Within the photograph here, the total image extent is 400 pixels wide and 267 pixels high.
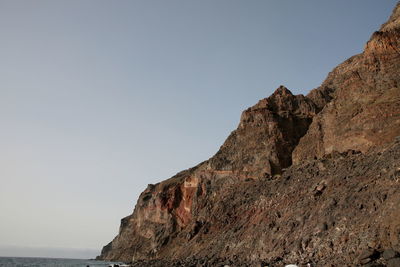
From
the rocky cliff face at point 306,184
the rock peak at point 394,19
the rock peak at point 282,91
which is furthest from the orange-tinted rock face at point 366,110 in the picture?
the rock peak at point 282,91

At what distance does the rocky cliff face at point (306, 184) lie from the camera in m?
31.0

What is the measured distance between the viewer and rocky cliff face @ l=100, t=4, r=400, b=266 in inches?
1220

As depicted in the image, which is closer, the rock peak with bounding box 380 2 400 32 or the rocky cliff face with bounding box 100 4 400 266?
the rocky cliff face with bounding box 100 4 400 266

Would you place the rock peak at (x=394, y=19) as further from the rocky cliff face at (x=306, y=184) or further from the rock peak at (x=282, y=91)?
the rock peak at (x=282, y=91)

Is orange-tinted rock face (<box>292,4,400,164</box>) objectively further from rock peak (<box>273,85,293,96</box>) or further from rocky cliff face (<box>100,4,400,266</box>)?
rock peak (<box>273,85,293,96</box>)

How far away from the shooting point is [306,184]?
45156 millimetres

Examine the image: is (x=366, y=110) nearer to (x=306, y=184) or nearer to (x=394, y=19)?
(x=306, y=184)

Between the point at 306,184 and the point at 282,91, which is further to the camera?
the point at 282,91

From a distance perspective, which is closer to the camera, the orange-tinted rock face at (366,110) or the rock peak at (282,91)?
the orange-tinted rock face at (366,110)

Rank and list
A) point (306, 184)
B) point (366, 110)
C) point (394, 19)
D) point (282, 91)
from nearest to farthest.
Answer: point (306, 184) → point (366, 110) → point (394, 19) → point (282, 91)

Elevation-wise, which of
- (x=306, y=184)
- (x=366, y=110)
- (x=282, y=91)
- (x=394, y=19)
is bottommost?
(x=306, y=184)

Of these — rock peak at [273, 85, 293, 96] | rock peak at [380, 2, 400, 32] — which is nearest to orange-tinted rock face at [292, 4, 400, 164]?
rock peak at [380, 2, 400, 32]

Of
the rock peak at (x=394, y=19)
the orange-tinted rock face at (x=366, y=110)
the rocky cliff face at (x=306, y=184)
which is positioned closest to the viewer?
the rocky cliff face at (x=306, y=184)

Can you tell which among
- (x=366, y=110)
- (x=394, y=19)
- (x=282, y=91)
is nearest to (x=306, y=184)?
(x=366, y=110)
